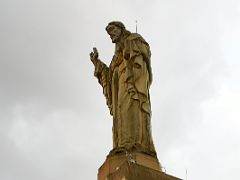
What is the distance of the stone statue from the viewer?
9.94 metres

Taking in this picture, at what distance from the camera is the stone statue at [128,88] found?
9.94 metres

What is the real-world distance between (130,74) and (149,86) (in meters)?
0.58

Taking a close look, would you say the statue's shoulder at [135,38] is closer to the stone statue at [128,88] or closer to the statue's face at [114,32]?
the stone statue at [128,88]

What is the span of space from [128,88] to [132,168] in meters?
2.08

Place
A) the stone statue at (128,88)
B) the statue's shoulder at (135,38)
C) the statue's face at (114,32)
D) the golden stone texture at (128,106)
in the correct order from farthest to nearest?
the statue's face at (114,32) → the statue's shoulder at (135,38) → the stone statue at (128,88) → the golden stone texture at (128,106)

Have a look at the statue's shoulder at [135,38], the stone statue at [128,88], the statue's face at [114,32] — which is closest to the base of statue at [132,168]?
the stone statue at [128,88]

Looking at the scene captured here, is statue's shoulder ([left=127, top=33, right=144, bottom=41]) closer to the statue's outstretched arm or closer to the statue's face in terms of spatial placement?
the statue's face

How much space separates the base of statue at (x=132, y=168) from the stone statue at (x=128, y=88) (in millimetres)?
158

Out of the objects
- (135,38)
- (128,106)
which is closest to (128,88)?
(128,106)

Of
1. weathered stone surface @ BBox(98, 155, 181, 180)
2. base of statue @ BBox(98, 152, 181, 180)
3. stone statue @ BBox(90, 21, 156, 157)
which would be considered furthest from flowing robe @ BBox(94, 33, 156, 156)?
weathered stone surface @ BBox(98, 155, 181, 180)

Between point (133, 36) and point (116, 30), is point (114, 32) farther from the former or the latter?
point (133, 36)

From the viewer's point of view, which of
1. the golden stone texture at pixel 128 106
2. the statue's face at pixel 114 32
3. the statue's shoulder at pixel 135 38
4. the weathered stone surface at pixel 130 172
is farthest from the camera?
the statue's face at pixel 114 32

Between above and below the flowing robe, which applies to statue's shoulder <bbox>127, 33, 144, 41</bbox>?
above

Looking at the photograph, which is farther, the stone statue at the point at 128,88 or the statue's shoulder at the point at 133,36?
the statue's shoulder at the point at 133,36
